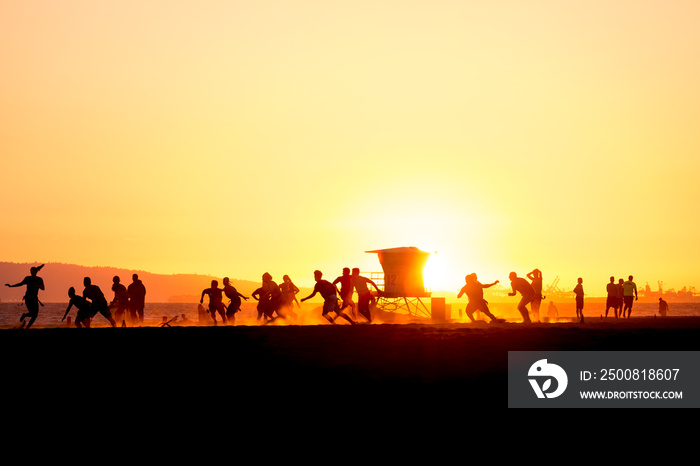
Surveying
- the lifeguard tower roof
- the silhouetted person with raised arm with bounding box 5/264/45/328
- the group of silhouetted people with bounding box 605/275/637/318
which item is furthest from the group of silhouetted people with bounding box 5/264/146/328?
the lifeguard tower roof

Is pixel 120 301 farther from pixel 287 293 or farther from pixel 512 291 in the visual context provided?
pixel 512 291

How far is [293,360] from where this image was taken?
15688 millimetres

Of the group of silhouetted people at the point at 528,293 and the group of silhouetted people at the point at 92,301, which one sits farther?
the group of silhouetted people at the point at 528,293

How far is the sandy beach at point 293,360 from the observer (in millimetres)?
12445

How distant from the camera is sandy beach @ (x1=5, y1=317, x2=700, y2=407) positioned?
40.8 ft

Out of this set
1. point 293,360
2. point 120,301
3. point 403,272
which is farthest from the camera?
point 403,272

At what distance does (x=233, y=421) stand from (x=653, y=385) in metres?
5.90

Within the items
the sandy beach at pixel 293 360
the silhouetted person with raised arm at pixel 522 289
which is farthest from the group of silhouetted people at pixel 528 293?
the sandy beach at pixel 293 360

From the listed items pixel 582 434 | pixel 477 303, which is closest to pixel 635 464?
pixel 582 434

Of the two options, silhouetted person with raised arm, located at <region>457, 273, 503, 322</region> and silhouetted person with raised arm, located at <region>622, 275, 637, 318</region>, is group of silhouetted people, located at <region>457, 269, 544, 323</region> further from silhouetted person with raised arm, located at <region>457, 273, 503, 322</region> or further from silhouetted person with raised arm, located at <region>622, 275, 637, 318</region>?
silhouetted person with raised arm, located at <region>622, 275, 637, 318</region>

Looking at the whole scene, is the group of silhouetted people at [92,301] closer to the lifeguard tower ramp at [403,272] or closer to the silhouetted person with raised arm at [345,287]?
the silhouetted person with raised arm at [345,287]

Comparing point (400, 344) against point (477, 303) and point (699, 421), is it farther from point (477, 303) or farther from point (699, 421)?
point (477, 303)

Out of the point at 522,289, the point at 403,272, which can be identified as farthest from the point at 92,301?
the point at 403,272

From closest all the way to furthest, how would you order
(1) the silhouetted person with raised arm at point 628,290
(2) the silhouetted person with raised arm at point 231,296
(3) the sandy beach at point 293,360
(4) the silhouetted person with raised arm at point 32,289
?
(3) the sandy beach at point 293,360
(4) the silhouetted person with raised arm at point 32,289
(2) the silhouetted person with raised arm at point 231,296
(1) the silhouetted person with raised arm at point 628,290
